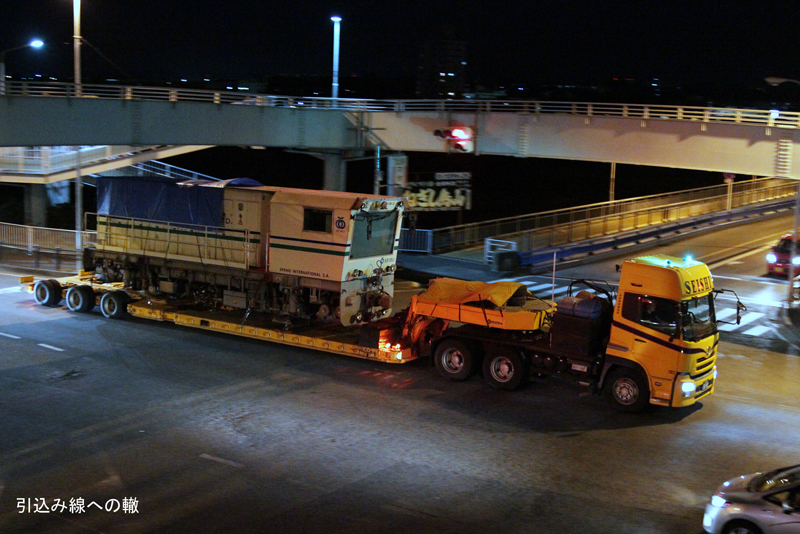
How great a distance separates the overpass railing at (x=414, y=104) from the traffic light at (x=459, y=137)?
983 mm

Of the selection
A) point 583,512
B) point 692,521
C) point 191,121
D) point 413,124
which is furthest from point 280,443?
point 413,124

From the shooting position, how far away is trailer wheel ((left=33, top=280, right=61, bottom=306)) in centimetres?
2219

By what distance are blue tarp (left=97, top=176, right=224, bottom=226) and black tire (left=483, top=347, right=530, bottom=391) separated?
28.2 ft

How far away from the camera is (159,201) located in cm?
2122

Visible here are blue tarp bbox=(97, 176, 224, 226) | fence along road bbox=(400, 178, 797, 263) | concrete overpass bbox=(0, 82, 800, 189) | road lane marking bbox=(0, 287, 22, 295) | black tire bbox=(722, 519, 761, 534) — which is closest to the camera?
black tire bbox=(722, 519, 761, 534)

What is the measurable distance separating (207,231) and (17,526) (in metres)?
11.7

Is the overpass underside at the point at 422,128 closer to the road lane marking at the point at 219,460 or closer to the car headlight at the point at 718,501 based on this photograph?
the road lane marking at the point at 219,460

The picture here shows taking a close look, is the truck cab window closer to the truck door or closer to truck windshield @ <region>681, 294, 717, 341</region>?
the truck door

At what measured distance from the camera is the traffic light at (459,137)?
34.6 meters

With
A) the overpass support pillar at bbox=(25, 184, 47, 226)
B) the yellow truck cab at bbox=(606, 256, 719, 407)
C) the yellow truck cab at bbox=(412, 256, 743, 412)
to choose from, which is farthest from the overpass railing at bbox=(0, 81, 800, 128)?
the yellow truck cab at bbox=(606, 256, 719, 407)

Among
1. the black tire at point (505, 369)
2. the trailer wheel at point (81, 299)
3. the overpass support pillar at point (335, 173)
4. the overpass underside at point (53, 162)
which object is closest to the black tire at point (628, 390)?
the black tire at point (505, 369)

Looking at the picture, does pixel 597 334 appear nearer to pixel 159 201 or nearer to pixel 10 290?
pixel 159 201

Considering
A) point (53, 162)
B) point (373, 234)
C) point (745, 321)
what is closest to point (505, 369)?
point (373, 234)

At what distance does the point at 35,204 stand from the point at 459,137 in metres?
22.2
